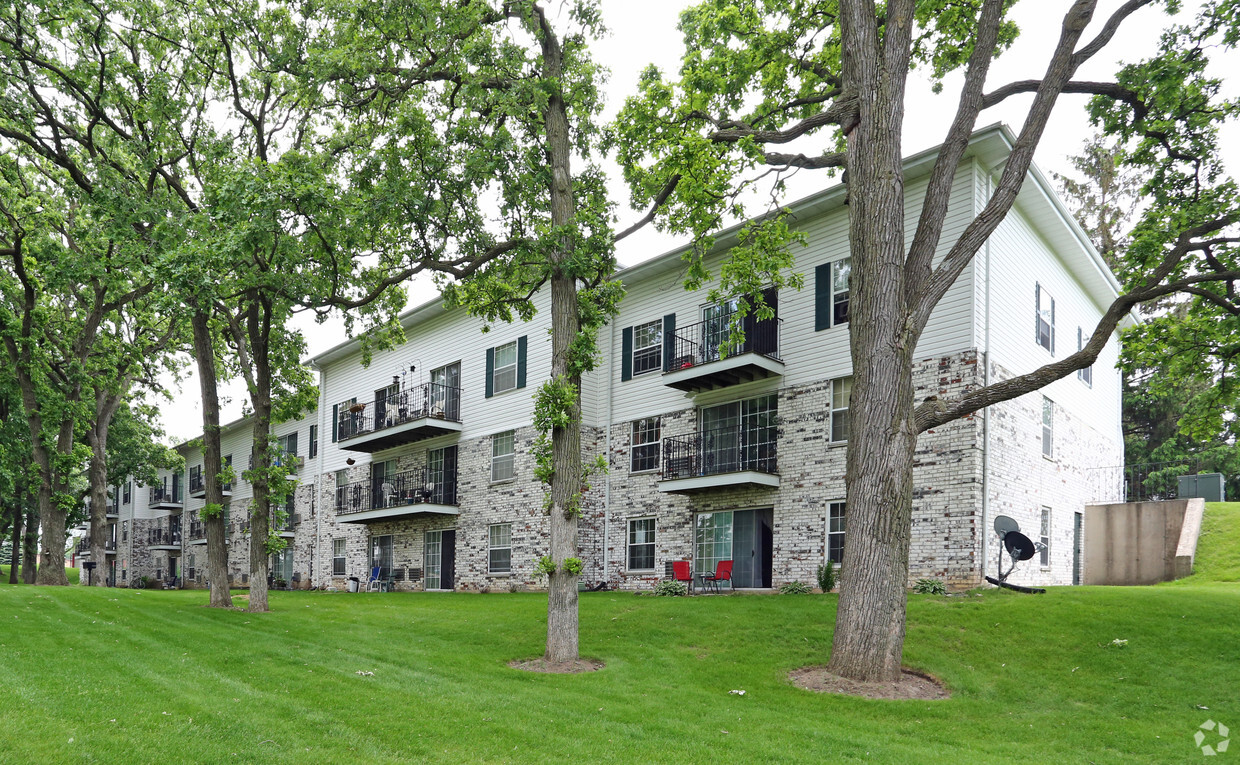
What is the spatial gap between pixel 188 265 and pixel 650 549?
482 inches

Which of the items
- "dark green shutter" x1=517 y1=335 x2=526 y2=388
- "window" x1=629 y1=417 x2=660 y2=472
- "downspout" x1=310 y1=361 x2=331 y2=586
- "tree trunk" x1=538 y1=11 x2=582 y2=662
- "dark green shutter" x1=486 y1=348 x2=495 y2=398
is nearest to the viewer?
"tree trunk" x1=538 y1=11 x2=582 y2=662

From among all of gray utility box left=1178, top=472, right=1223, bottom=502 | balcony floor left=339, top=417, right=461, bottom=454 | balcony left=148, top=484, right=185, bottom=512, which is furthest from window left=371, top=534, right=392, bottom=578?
gray utility box left=1178, top=472, right=1223, bottom=502

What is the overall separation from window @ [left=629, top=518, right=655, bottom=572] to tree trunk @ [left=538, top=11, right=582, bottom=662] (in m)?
8.66

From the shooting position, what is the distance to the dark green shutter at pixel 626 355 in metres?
20.8

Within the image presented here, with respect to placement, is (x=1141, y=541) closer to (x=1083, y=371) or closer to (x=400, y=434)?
(x=1083, y=371)

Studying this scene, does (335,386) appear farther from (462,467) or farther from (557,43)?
(557,43)

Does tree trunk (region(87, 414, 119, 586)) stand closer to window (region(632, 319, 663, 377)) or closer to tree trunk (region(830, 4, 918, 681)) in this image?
window (region(632, 319, 663, 377))

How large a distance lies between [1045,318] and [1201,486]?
7.99 m

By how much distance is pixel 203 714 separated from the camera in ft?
22.3

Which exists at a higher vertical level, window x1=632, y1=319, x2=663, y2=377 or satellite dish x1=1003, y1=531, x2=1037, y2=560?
window x1=632, y1=319, x2=663, y2=377

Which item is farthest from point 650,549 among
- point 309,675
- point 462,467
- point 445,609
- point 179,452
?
point 179,452

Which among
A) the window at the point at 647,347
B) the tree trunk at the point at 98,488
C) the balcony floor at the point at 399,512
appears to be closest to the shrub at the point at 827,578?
the window at the point at 647,347

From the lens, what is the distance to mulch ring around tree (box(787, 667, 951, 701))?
8680mm

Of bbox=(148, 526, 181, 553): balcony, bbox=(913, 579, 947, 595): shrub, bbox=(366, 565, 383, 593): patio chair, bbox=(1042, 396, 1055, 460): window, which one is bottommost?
bbox=(148, 526, 181, 553): balcony
